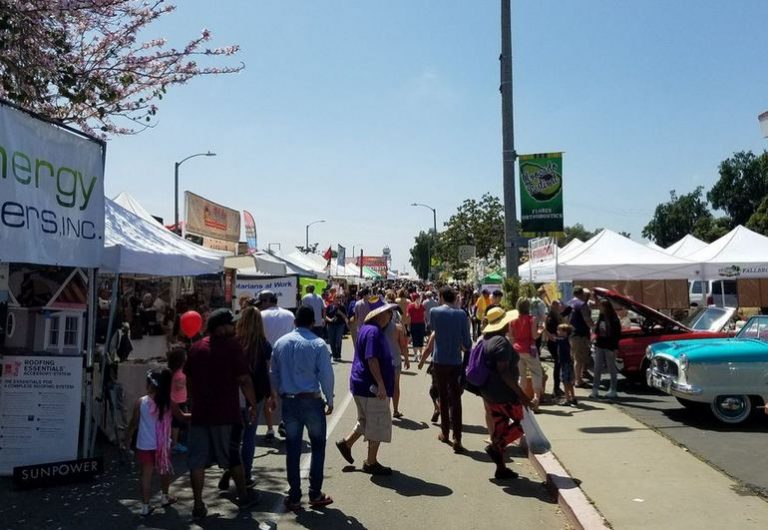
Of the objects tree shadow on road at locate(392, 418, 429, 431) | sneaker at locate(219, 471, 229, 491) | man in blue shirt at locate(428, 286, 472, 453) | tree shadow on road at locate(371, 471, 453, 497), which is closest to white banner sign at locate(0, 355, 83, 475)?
sneaker at locate(219, 471, 229, 491)

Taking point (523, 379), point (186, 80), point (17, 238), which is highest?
point (186, 80)

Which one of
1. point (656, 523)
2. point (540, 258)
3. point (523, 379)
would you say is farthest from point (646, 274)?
point (656, 523)

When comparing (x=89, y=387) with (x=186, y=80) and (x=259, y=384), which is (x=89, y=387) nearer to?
(x=259, y=384)

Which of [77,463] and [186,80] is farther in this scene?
[186,80]

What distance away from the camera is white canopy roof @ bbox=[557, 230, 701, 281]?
17.0 m

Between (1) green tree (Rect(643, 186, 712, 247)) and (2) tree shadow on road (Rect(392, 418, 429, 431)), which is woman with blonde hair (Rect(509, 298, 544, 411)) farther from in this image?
(1) green tree (Rect(643, 186, 712, 247))

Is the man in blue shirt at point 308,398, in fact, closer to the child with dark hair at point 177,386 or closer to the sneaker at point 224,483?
the sneaker at point 224,483

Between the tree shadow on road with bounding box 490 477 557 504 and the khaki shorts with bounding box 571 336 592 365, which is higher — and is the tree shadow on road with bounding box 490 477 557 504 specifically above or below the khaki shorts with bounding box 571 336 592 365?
below

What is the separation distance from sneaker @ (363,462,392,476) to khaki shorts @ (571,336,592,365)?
5723 millimetres

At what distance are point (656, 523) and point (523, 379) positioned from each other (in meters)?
4.86

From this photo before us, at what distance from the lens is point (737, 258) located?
18984 mm

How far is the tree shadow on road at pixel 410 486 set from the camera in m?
6.13

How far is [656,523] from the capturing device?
5.05m

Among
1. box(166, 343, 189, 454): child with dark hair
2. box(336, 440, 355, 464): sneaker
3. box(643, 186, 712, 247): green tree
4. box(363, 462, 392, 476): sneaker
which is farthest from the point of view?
box(643, 186, 712, 247): green tree
